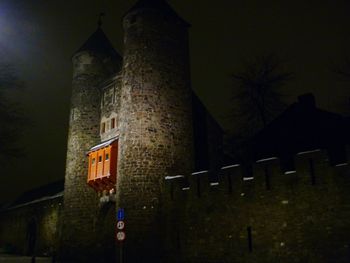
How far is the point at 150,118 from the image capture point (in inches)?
682

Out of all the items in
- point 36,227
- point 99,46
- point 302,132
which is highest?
point 99,46

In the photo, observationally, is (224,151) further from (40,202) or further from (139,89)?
(40,202)

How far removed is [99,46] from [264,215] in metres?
15.4

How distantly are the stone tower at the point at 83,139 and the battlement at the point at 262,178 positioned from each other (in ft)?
20.0

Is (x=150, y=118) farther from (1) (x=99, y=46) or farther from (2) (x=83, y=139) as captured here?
(1) (x=99, y=46)

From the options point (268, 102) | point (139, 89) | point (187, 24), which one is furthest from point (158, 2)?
point (268, 102)

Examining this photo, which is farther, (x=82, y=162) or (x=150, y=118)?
(x=82, y=162)

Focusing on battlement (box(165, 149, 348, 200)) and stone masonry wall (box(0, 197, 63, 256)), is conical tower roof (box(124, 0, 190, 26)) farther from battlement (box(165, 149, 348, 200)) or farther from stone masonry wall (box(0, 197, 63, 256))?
stone masonry wall (box(0, 197, 63, 256))

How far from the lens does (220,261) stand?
13844 millimetres

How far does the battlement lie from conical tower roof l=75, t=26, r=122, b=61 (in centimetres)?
1067

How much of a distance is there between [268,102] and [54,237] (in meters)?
15.8

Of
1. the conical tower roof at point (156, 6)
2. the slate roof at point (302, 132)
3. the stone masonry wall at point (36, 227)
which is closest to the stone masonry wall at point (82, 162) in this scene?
the stone masonry wall at point (36, 227)

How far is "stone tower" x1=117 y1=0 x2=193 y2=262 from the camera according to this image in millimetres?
15868

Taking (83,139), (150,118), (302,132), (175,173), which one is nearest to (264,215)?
(175,173)
